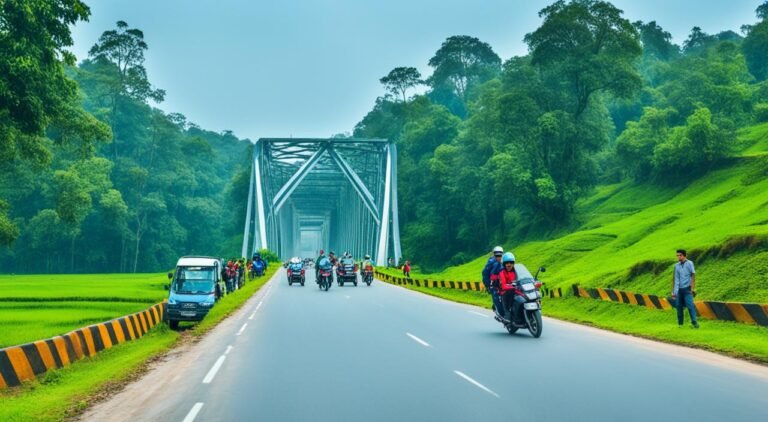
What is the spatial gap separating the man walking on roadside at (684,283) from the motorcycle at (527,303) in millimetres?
3261

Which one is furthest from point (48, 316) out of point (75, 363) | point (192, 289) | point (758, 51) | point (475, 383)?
point (758, 51)

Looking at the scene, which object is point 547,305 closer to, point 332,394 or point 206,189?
point 332,394

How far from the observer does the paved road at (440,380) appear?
773 cm

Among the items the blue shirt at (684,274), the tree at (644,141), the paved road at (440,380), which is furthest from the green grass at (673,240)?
the paved road at (440,380)

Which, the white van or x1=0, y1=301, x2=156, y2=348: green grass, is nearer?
x1=0, y1=301, x2=156, y2=348: green grass

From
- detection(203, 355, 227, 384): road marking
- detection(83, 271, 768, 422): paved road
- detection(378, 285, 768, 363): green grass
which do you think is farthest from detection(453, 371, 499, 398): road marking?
detection(378, 285, 768, 363): green grass

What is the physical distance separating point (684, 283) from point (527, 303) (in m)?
3.76

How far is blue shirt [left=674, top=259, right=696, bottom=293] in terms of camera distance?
15445 mm

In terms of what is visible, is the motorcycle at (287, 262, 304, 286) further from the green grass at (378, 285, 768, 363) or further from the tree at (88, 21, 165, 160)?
the tree at (88, 21, 165, 160)

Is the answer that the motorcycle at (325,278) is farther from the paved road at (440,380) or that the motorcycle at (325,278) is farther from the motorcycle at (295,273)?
the paved road at (440,380)

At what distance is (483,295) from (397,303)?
280 inches

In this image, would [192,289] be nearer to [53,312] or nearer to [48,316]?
[48,316]

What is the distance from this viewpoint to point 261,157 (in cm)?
8919

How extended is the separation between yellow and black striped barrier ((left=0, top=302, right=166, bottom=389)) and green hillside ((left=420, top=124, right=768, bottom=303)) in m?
14.9
